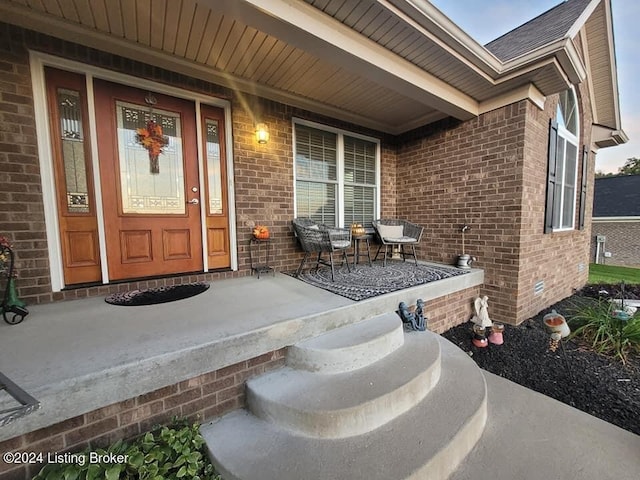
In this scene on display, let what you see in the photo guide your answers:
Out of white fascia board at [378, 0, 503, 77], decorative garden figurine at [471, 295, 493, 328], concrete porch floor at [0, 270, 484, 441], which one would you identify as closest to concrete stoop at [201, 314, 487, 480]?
concrete porch floor at [0, 270, 484, 441]

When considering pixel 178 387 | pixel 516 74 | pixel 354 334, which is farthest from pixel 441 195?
pixel 178 387

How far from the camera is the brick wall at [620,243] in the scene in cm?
995

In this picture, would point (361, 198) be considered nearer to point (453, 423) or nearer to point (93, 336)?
point (453, 423)

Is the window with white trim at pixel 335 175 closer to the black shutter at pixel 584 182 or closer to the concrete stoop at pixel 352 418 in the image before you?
the concrete stoop at pixel 352 418

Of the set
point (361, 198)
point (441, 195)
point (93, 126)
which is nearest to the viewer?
point (93, 126)

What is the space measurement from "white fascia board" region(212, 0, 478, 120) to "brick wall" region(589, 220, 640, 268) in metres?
12.7

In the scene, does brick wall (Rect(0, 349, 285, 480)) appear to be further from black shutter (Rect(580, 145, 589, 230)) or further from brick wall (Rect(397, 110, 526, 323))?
black shutter (Rect(580, 145, 589, 230))

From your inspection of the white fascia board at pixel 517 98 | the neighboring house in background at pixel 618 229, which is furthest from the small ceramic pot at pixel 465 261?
the neighboring house in background at pixel 618 229

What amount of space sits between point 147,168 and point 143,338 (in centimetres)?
192

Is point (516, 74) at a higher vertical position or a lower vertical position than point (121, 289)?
higher

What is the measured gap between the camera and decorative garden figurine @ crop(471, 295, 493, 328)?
10.2 feet

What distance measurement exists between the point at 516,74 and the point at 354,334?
3.44 meters

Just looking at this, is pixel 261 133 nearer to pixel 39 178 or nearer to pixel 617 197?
pixel 39 178

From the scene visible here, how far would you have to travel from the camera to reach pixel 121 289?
256 centimetres
